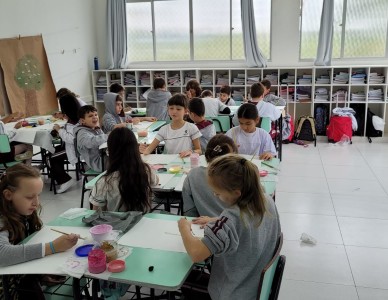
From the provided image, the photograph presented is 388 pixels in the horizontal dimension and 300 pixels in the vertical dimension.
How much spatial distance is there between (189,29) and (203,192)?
238 inches

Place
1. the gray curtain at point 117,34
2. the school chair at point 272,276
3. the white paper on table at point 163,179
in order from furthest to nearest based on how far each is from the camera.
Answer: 1. the gray curtain at point 117,34
2. the white paper on table at point 163,179
3. the school chair at point 272,276

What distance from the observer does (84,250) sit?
180 centimetres

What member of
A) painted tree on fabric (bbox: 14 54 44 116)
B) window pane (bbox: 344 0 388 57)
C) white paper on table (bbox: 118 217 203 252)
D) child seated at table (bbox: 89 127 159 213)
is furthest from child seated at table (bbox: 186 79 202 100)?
white paper on table (bbox: 118 217 203 252)

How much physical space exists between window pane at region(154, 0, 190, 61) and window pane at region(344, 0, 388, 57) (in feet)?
9.92

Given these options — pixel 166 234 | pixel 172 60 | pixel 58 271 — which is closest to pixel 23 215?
pixel 58 271

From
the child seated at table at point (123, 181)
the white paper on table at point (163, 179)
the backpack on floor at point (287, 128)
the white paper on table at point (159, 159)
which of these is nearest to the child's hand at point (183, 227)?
the child seated at table at point (123, 181)

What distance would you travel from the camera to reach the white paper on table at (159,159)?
3317 millimetres

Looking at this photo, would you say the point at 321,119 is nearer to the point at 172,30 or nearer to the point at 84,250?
the point at 172,30

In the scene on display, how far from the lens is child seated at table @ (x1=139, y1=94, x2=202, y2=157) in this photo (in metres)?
3.67

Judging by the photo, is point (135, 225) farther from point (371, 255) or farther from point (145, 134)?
point (145, 134)

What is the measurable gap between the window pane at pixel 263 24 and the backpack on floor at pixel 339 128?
177cm

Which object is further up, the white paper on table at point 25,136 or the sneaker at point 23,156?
the white paper on table at point 25,136

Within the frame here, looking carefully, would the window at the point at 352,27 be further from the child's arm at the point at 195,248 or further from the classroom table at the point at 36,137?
the child's arm at the point at 195,248

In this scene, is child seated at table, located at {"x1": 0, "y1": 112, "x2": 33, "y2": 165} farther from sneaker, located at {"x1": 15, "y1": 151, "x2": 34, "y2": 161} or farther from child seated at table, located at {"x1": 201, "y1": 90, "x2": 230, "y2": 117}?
child seated at table, located at {"x1": 201, "y1": 90, "x2": 230, "y2": 117}
